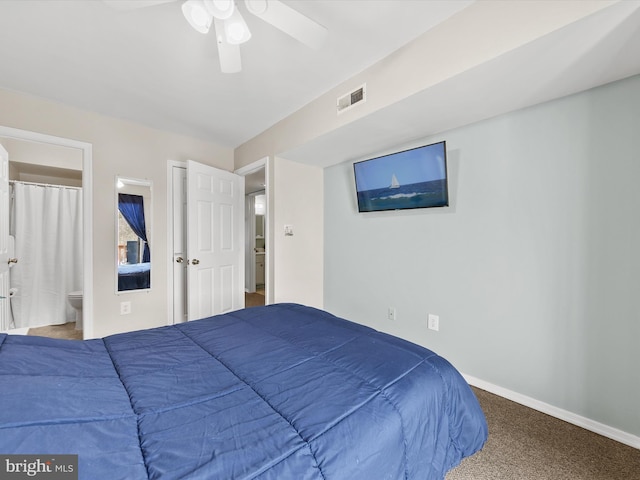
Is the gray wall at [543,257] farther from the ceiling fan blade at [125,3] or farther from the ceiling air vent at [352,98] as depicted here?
the ceiling fan blade at [125,3]

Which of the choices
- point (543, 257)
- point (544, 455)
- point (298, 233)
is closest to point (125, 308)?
point (298, 233)

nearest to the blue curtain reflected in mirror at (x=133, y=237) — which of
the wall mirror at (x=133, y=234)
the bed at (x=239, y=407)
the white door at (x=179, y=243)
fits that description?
the wall mirror at (x=133, y=234)

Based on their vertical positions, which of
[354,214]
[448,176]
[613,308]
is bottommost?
[613,308]

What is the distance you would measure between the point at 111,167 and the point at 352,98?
250cm

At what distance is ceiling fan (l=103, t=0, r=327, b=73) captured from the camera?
1237mm

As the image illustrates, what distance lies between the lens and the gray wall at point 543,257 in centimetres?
165

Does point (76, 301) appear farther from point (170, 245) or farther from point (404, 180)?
point (404, 180)

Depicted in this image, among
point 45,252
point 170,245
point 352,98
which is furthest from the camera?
point 45,252

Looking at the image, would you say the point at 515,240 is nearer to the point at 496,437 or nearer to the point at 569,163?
the point at 569,163

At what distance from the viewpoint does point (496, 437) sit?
1661 millimetres

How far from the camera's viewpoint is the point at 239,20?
1336 millimetres

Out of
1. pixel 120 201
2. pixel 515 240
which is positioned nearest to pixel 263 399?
pixel 515 240

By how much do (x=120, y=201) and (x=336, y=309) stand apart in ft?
8.59

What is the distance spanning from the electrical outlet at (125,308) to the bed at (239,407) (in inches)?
71.1
